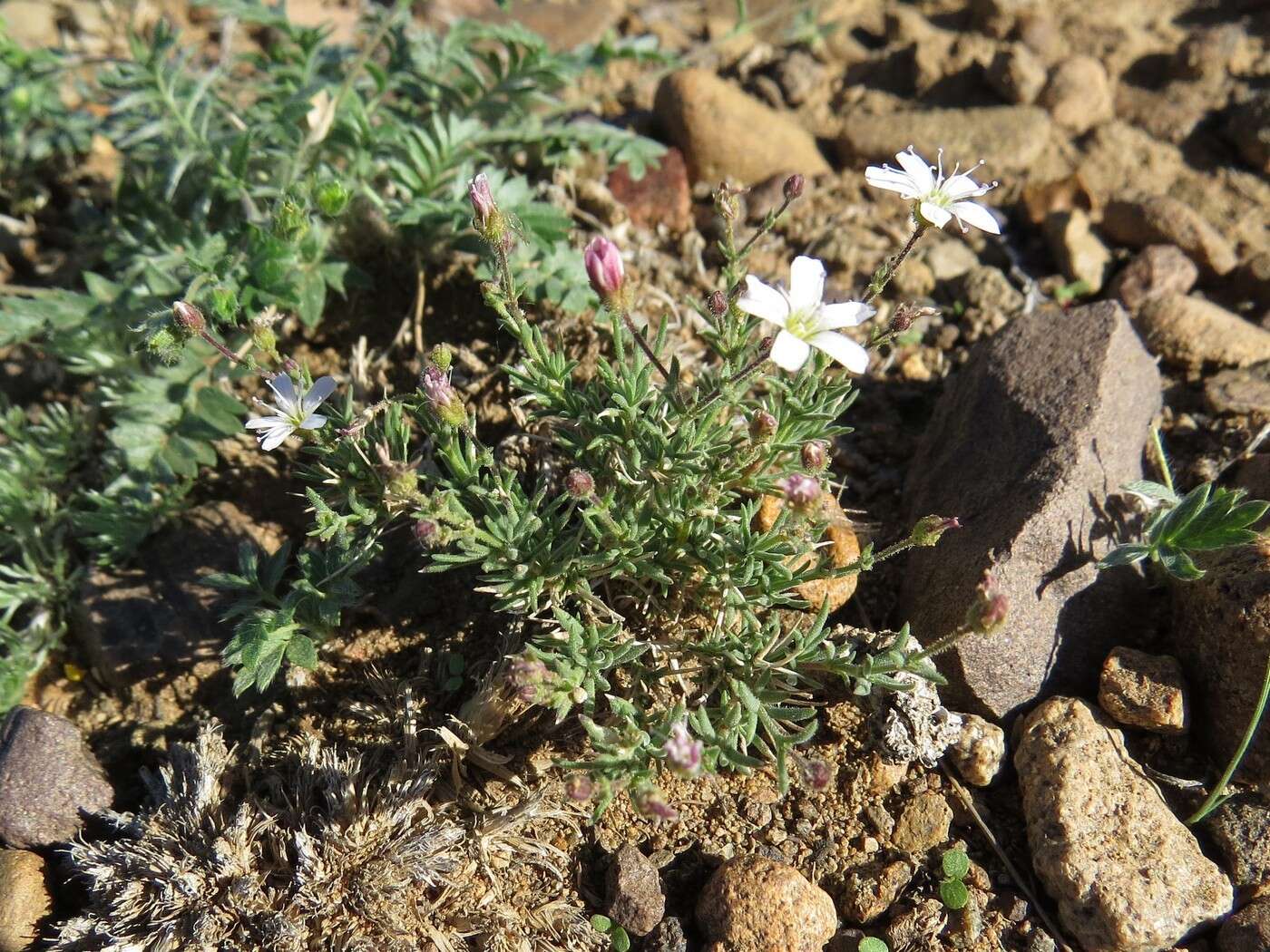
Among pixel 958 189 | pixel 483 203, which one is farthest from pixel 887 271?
pixel 483 203

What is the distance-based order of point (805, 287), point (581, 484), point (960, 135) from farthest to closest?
1. point (960, 135)
2. point (581, 484)
3. point (805, 287)

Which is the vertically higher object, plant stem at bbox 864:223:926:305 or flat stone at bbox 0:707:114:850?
plant stem at bbox 864:223:926:305

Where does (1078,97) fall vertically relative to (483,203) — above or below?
below

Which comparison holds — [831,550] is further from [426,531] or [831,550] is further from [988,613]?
[426,531]

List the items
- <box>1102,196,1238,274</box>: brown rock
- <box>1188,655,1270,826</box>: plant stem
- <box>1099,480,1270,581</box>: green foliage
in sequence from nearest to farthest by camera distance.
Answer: <box>1188,655,1270,826</box>: plant stem, <box>1099,480,1270,581</box>: green foliage, <box>1102,196,1238,274</box>: brown rock

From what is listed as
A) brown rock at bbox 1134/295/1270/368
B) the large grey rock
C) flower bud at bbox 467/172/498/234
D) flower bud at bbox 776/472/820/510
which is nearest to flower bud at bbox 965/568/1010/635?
flower bud at bbox 776/472/820/510

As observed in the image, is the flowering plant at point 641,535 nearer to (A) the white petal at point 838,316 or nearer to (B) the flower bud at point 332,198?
(A) the white petal at point 838,316

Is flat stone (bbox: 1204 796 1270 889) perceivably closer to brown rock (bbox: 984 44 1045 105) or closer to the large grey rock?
the large grey rock
